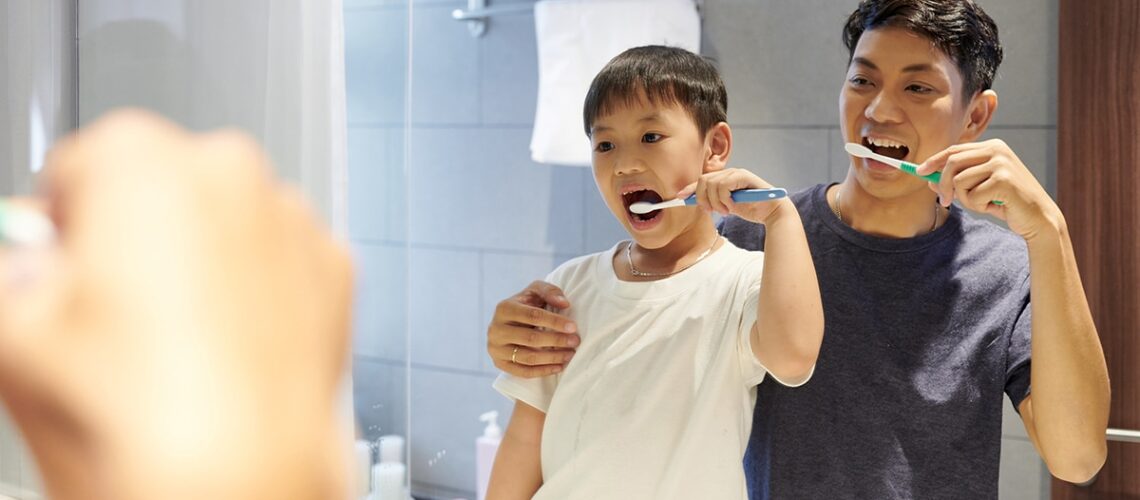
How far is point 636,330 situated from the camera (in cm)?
91

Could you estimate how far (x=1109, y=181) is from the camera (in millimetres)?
1335

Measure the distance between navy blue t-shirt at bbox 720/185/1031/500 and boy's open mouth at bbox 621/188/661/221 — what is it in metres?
0.20

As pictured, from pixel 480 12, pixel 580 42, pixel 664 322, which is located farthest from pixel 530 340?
pixel 480 12

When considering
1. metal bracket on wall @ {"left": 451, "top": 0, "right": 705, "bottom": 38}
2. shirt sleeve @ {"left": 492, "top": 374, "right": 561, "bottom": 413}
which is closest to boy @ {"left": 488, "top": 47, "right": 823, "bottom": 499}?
shirt sleeve @ {"left": 492, "top": 374, "right": 561, "bottom": 413}

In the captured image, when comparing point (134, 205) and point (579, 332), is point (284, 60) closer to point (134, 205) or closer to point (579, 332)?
point (579, 332)

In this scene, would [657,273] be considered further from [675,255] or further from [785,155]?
Answer: [785,155]

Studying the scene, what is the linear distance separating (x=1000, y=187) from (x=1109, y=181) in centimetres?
69

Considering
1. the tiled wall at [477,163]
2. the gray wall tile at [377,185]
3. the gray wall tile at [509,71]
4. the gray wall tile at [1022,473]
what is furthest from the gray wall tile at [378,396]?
the gray wall tile at [1022,473]

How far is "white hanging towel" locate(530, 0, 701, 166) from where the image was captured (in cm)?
161

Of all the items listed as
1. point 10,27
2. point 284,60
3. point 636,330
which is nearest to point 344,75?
point 284,60

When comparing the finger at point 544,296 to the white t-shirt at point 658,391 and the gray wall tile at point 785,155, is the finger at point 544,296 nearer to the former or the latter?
the white t-shirt at point 658,391

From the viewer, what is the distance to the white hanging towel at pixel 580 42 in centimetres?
161

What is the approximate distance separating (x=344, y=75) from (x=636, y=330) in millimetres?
507

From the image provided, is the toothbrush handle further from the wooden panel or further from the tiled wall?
the wooden panel
